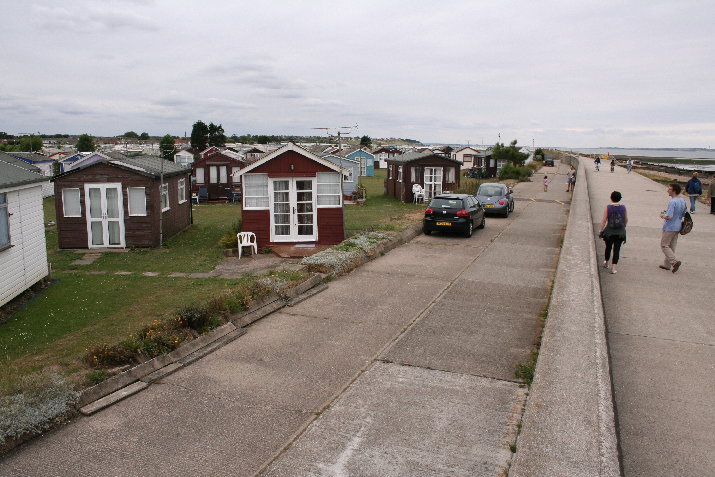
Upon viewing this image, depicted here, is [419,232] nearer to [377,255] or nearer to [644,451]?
[377,255]

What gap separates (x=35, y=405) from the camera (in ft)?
17.9

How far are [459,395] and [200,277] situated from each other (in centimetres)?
887

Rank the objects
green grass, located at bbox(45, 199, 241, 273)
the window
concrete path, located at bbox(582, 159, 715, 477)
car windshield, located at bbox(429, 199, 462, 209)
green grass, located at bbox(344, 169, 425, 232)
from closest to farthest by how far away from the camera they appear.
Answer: concrete path, located at bbox(582, 159, 715, 477), the window, green grass, located at bbox(45, 199, 241, 273), car windshield, located at bbox(429, 199, 462, 209), green grass, located at bbox(344, 169, 425, 232)

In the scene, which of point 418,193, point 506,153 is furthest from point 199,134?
point 418,193

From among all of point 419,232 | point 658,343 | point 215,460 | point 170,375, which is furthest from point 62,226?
point 658,343

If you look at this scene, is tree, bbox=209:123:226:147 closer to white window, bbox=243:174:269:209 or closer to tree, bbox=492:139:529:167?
tree, bbox=492:139:529:167

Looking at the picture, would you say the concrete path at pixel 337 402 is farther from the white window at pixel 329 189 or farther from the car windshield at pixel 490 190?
the car windshield at pixel 490 190

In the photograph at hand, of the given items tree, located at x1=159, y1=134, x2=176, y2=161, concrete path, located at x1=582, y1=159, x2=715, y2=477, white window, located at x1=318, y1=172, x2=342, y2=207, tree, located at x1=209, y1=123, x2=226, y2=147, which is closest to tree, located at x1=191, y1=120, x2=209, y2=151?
tree, located at x1=209, y1=123, x2=226, y2=147

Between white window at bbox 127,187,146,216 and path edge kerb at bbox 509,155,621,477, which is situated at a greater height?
white window at bbox 127,187,146,216

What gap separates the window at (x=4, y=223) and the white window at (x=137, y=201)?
→ 626 cm

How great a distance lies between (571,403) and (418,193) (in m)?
25.7

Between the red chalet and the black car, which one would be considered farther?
the black car

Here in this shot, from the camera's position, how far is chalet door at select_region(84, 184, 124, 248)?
1723 centimetres

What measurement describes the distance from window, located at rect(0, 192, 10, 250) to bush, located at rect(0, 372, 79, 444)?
6267 mm
